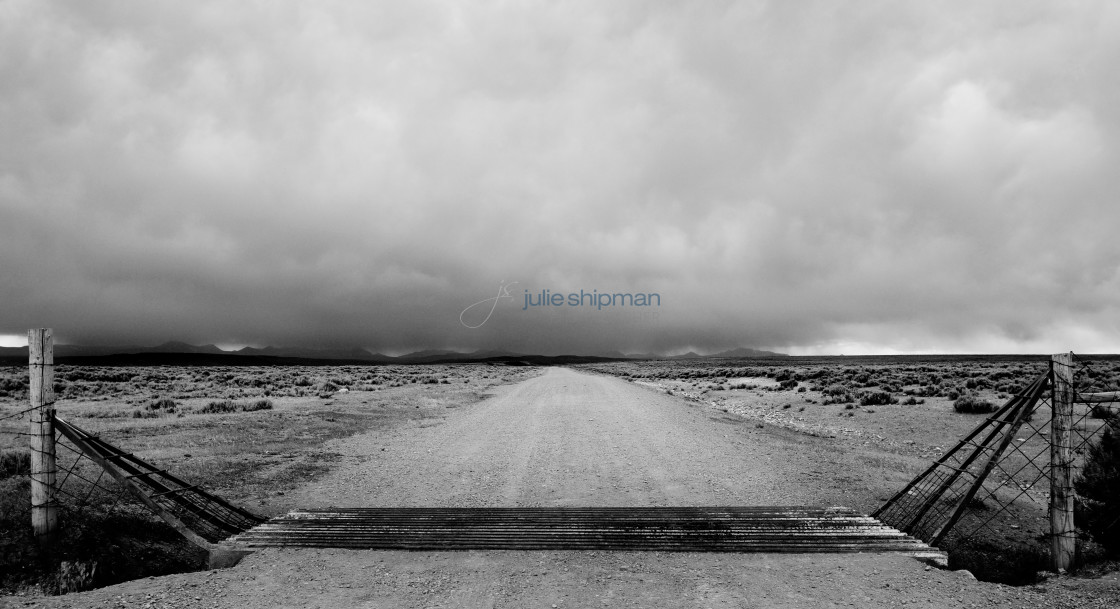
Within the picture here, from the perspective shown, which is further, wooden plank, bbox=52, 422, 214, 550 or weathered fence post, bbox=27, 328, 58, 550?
wooden plank, bbox=52, 422, 214, 550

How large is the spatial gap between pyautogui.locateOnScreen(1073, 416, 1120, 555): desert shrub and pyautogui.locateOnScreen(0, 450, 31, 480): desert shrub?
44.6ft

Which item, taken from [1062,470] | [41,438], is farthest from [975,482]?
[41,438]

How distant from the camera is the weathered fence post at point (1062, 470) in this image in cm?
541

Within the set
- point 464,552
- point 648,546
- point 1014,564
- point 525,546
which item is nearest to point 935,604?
point 1014,564

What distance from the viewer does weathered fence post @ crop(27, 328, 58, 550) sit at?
5664 mm

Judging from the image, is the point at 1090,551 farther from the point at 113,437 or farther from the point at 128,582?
the point at 113,437

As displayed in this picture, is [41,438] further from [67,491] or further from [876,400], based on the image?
[876,400]

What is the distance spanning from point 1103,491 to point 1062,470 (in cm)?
72

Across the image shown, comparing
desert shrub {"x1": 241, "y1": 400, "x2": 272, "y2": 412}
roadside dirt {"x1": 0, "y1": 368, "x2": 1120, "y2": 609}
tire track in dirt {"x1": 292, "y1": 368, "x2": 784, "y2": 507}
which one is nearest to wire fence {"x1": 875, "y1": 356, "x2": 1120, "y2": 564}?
roadside dirt {"x1": 0, "y1": 368, "x2": 1120, "y2": 609}

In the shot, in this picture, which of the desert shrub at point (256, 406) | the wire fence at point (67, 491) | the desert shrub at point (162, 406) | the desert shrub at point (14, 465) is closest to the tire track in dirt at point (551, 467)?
the wire fence at point (67, 491)

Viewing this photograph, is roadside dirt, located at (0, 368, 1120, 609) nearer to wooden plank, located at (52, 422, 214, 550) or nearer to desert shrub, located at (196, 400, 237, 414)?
wooden plank, located at (52, 422, 214, 550)

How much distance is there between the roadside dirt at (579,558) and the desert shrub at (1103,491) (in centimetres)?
59

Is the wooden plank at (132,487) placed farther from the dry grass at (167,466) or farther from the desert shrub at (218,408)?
the desert shrub at (218,408)

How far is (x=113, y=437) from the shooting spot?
1298 cm
